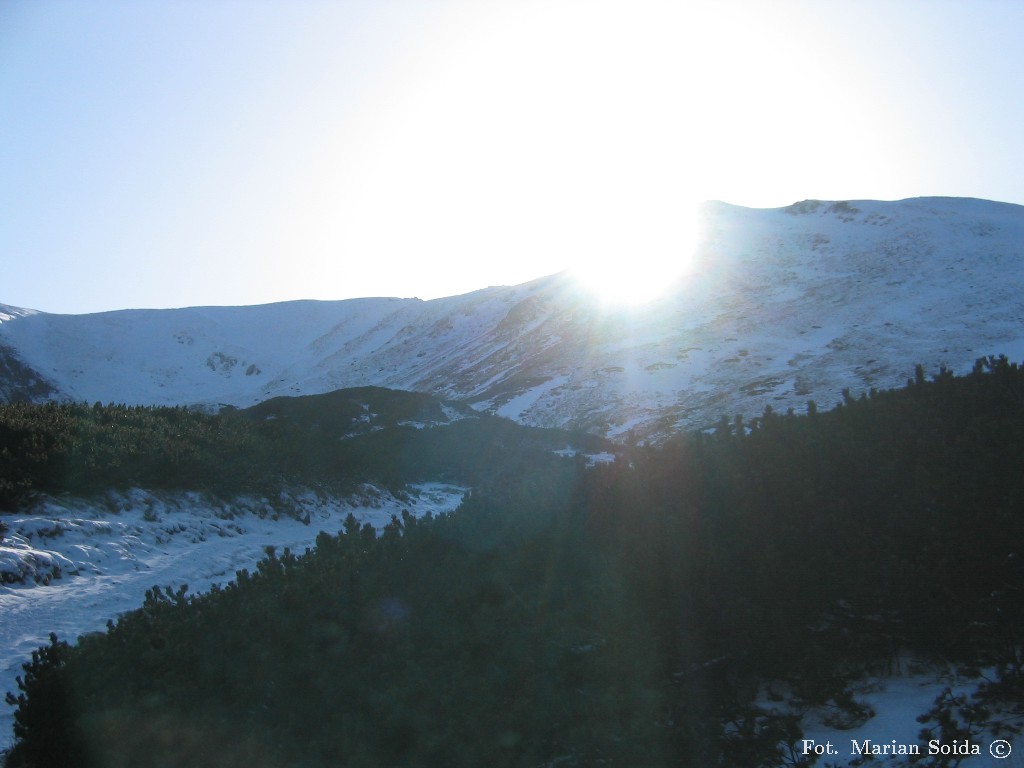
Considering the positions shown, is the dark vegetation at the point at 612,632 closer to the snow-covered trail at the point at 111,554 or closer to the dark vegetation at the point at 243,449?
the snow-covered trail at the point at 111,554

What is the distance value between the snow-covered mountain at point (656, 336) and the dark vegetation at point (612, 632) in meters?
28.6

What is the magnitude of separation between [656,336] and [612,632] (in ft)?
166

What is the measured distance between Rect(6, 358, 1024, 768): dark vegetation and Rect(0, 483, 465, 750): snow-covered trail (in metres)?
1.34

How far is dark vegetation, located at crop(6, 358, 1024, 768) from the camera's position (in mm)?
5020

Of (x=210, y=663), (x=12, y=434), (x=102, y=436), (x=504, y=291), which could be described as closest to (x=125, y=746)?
(x=210, y=663)

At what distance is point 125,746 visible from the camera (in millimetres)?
4973

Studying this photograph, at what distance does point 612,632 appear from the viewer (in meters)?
5.88
